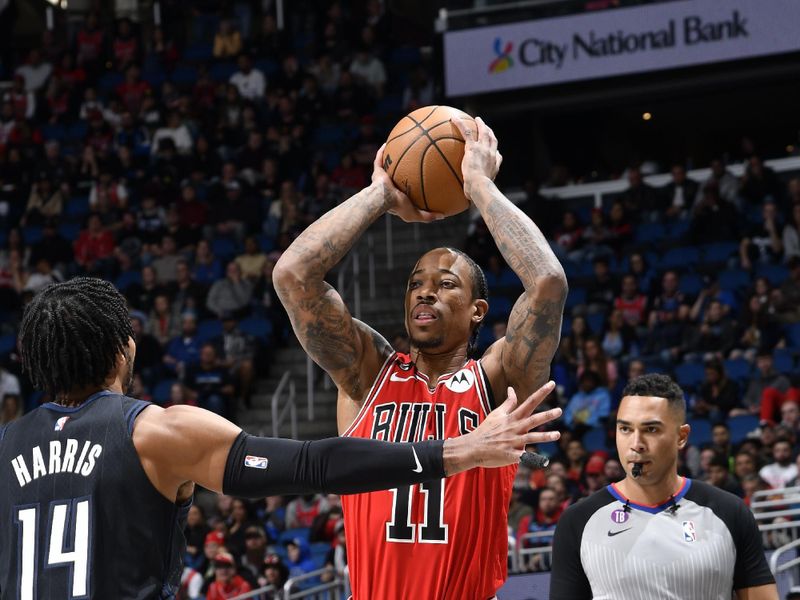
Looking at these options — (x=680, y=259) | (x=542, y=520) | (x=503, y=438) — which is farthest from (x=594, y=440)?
(x=503, y=438)

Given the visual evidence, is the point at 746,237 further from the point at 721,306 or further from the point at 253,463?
the point at 253,463

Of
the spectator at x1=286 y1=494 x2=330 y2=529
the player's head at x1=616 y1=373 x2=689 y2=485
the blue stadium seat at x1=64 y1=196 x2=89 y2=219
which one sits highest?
the blue stadium seat at x1=64 y1=196 x2=89 y2=219

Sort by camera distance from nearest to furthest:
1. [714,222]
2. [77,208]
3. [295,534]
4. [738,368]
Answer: [295,534] < [738,368] < [714,222] < [77,208]

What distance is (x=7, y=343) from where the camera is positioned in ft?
52.0

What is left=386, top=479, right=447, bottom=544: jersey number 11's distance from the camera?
4.23m

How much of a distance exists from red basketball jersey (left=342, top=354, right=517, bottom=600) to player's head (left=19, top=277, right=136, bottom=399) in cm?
128

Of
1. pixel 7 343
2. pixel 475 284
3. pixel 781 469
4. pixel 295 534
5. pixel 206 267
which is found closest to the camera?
pixel 475 284

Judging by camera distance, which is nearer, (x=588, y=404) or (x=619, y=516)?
(x=619, y=516)

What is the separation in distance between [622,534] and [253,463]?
2217 millimetres

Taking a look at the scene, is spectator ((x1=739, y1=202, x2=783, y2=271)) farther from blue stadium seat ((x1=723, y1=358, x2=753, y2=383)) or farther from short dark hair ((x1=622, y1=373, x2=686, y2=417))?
short dark hair ((x1=622, y1=373, x2=686, y2=417))

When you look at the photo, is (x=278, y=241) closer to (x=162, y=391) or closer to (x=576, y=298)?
(x=162, y=391)

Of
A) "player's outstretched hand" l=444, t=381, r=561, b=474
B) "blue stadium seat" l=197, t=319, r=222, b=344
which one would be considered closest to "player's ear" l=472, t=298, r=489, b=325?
"player's outstretched hand" l=444, t=381, r=561, b=474

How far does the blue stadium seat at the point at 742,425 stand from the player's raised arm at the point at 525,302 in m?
7.44

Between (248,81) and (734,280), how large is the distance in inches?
338
